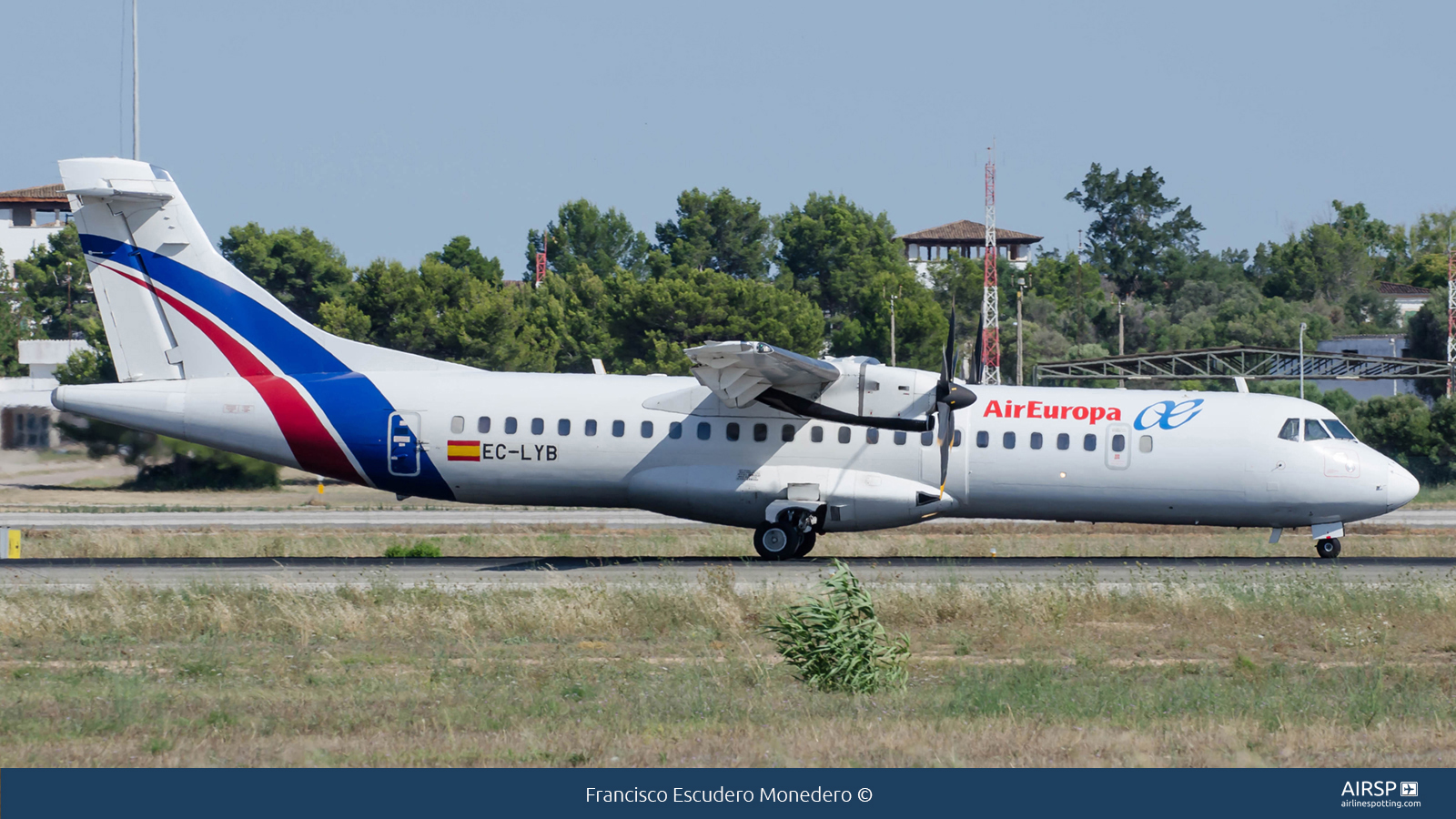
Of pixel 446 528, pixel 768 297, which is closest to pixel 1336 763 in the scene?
pixel 446 528

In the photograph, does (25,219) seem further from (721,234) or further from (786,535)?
(786,535)

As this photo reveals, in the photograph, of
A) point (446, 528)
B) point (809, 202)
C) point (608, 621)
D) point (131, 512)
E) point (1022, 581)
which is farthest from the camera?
point (809, 202)

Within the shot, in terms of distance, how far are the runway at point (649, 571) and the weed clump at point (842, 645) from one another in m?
5.80

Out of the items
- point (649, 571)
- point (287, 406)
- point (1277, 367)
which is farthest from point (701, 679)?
point (1277, 367)

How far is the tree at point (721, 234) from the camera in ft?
321

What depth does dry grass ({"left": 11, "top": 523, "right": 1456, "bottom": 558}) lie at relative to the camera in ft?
93.6

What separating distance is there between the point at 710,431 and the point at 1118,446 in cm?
708

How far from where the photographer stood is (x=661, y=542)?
31.5 meters

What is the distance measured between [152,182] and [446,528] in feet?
44.7

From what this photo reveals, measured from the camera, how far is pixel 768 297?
64688 mm

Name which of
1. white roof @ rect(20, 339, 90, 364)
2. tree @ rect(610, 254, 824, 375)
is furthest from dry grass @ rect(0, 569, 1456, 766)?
white roof @ rect(20, 339, 90, 364)

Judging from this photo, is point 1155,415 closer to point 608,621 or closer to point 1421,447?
point 608,621

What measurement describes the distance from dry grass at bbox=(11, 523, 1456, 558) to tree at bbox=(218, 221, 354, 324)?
43.6m

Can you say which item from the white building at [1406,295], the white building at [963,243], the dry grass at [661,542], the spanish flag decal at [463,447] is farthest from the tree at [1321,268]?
the spanish flag decal at [463,447]
